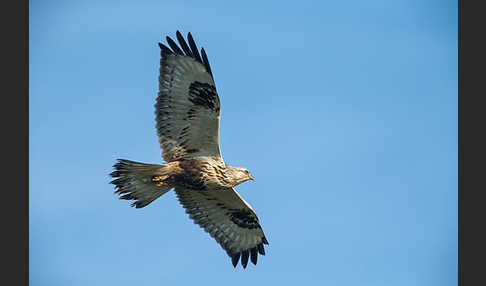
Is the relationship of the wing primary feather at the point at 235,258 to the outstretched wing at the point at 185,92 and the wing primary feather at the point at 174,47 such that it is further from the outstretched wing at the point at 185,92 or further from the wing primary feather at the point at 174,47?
the wing primary feather at the point at 174,47

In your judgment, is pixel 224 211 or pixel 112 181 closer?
pixel 112 181

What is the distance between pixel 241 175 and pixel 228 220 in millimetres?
1315

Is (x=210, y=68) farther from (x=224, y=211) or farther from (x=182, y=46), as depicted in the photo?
(x=224, y=211)

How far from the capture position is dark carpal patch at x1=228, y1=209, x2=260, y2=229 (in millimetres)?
10070

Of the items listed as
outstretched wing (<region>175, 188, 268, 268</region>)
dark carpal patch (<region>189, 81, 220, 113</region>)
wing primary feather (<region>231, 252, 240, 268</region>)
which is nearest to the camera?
dark carpal patch (<region>189, 81, 220, 113</region>)

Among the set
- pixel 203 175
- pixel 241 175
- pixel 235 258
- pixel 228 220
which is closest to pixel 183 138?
pixel 203 175

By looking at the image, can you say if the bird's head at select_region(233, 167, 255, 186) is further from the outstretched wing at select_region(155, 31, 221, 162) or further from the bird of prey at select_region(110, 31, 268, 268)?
the outstretched wing at select_region(155, 31, 221, 162)

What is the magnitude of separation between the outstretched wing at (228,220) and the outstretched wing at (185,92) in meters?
1.27

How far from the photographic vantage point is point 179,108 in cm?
902

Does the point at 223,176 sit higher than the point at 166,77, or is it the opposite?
the point at 166,77

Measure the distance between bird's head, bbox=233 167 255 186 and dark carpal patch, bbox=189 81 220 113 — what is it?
0.91 m

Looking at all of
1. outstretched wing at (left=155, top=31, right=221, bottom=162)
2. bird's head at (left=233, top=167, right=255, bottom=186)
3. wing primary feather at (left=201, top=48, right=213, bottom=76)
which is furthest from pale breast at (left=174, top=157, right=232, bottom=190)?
wing primary feather at (left=201, top=48, right=213, bottom=76)

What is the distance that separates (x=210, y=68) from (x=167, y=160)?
147 cm

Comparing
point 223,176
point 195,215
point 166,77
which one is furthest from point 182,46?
point 195,215
